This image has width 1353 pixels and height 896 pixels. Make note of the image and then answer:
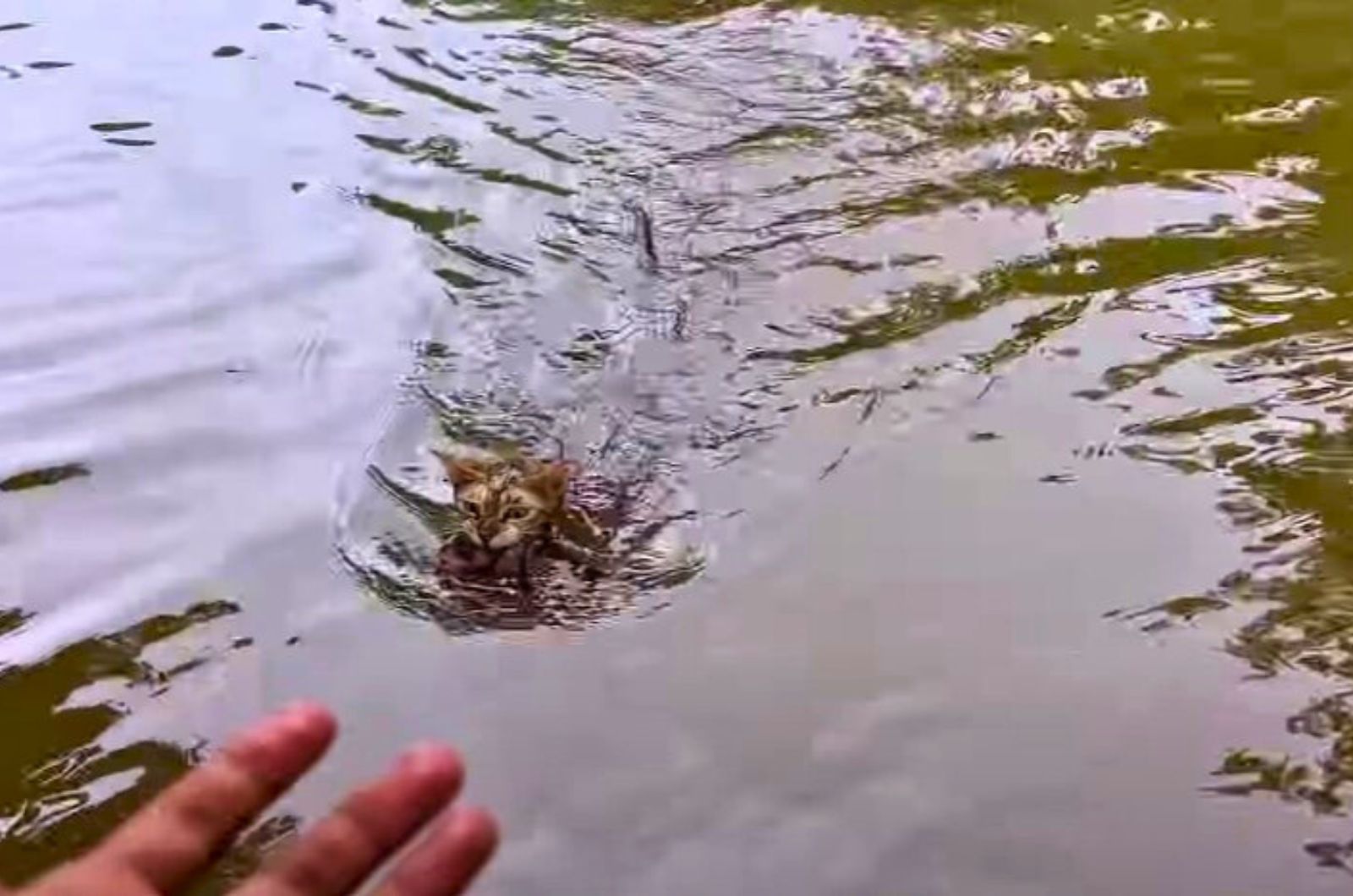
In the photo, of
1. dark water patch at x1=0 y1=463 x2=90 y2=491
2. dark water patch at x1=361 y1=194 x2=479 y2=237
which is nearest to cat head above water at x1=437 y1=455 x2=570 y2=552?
dark water patch at x1=0 y1=463 x2=90 y2=491

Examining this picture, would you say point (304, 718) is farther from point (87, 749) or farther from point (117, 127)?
point (117, 127)

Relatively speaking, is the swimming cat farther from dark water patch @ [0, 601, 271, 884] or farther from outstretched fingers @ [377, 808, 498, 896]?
outstretched fingers @ [377, 808, 498, 896]

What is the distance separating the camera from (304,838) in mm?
1849

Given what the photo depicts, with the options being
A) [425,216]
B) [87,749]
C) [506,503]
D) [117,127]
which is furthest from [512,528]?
[117,127]

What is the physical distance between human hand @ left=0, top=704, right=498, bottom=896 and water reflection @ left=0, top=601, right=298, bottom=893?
0.55m

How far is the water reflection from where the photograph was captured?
2.45 m

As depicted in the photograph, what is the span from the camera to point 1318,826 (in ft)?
8.02

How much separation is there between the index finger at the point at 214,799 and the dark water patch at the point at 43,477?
1.45m

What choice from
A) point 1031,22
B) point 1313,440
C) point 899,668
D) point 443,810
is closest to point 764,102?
point 1031,22

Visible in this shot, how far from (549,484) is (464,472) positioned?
0.13 metres

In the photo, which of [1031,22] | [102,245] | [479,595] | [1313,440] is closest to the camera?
[479,595]

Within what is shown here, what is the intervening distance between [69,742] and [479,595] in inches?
24.1

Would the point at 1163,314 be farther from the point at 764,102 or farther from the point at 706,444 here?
the point at 764,102

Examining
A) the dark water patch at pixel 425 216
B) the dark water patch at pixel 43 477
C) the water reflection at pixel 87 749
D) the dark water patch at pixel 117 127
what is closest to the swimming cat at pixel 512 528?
the water reflection at pixel 87 749
